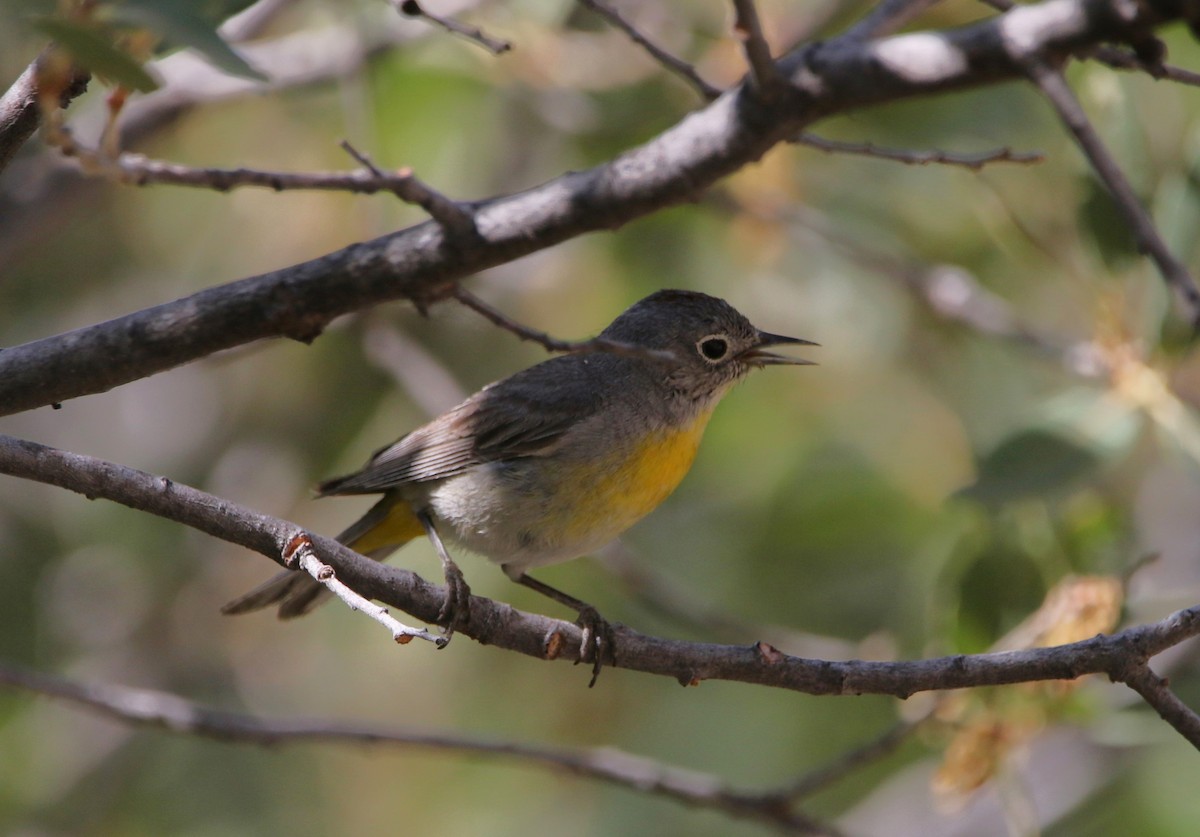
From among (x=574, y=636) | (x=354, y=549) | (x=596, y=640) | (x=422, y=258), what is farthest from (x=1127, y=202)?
(x=354, y=549)

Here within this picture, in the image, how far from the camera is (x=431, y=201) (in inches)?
106

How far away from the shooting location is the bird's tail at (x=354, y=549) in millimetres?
4238

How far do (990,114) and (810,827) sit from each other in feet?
10.6

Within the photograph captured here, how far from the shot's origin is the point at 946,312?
563 centimetres

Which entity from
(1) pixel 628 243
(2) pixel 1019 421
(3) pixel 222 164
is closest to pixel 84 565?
(3) pixel 222 164

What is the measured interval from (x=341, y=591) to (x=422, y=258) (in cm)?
77

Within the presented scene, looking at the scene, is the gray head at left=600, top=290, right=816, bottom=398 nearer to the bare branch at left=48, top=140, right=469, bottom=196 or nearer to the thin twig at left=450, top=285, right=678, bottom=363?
the thin twig at left=450, top=285, right=678, bottom=363

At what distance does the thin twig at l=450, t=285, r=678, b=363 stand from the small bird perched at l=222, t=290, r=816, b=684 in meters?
1.27

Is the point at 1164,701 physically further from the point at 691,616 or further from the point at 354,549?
the point at 354,549

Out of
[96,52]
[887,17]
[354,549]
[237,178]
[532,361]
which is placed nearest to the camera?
[96,52]

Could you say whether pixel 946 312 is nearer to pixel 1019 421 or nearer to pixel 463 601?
pixel 1019 421

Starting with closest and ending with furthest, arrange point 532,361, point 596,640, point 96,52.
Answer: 1. point 96,52
2. point 596,640
3. point 532,361

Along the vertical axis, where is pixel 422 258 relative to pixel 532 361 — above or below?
above

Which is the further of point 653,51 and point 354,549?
point 354,549
